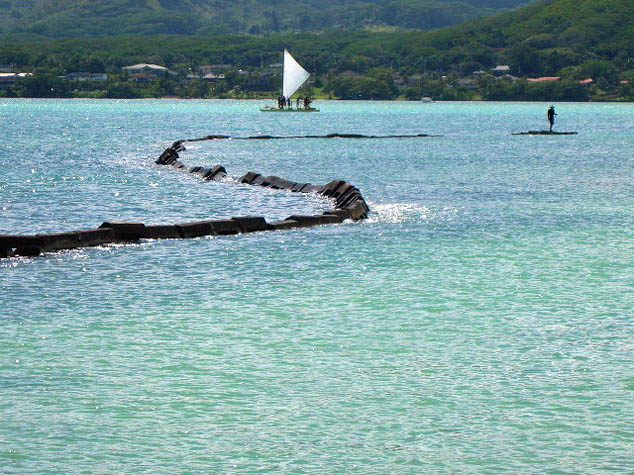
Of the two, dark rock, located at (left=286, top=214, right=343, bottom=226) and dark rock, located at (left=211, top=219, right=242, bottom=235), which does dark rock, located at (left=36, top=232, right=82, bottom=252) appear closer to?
dark rock, located at (left=211, top=219, right=242, bottom=235)

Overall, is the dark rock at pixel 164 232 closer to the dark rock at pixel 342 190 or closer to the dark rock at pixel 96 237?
the dark rock at pixel 96 237

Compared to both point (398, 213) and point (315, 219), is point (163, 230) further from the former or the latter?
point (398, 213)

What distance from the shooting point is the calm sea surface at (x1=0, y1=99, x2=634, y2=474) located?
501 inches

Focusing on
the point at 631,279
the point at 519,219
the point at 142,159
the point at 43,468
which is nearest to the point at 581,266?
the point at 631,279

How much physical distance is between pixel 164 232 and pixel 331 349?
1573 centimetres

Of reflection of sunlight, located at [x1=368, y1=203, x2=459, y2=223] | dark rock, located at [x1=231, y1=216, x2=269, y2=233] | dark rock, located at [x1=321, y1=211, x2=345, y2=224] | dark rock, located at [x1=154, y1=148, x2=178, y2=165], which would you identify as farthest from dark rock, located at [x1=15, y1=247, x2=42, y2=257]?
dark rock, located at [x1=154, y1=148, x2=178, y2=165]

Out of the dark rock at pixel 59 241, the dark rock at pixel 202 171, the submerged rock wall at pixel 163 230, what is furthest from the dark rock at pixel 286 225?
the dark rock at pixel 202 171

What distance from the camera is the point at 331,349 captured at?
17.6m

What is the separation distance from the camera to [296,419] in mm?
13812

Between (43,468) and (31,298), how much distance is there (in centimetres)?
1080

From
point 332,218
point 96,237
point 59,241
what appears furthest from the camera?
point 332,218

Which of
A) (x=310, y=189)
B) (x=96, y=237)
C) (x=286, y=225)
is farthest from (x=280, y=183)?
(x=96, y=237)

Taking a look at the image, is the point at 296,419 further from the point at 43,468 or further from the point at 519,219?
the point at 519,219

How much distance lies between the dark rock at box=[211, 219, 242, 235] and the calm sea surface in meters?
1.44
